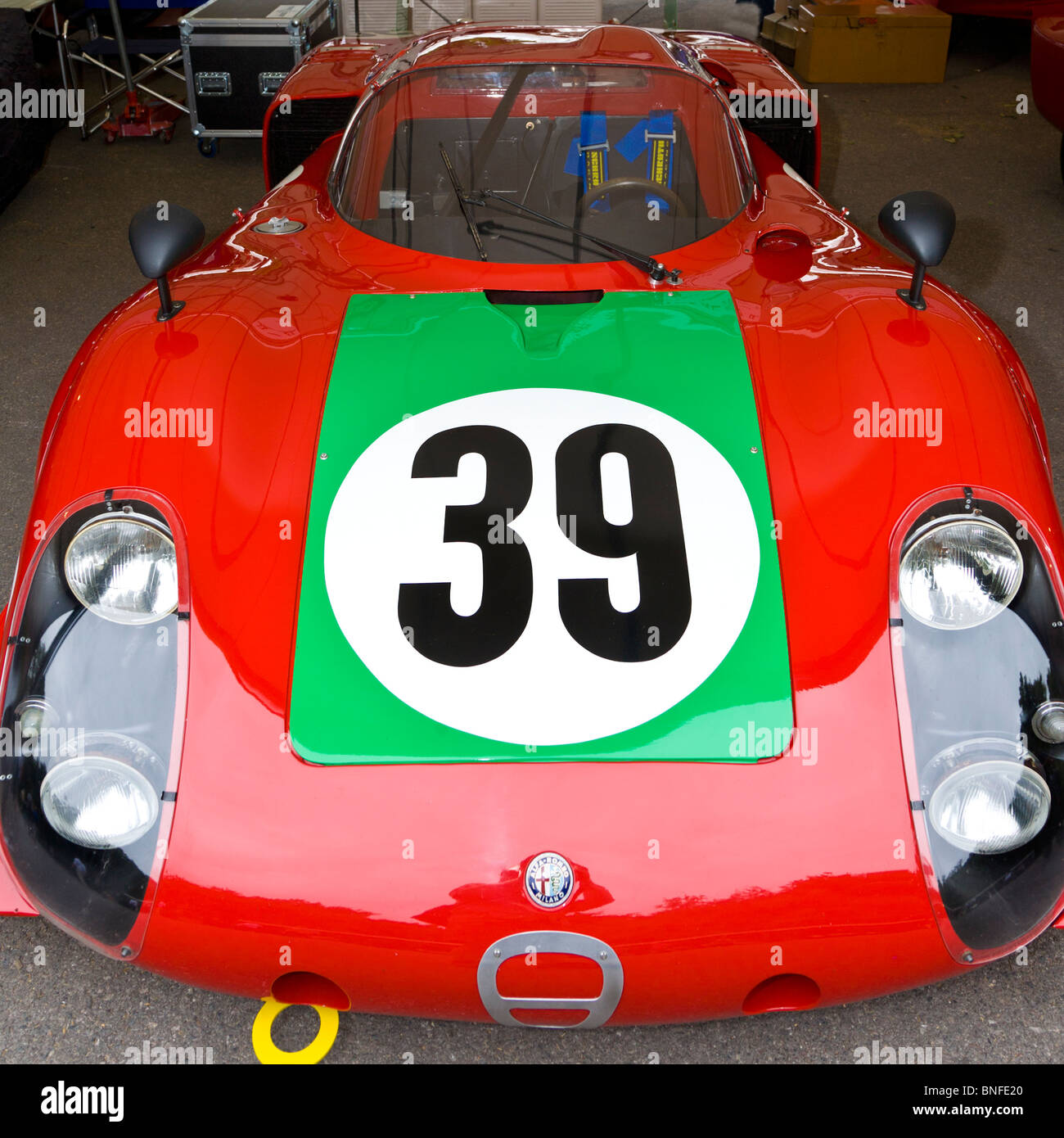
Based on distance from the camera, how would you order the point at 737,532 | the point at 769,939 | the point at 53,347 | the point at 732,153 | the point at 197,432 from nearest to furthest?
1. the point at 769,939
2. the point at 737,532
3. the point at 197,432
4. the point at 732,153
5. the point at 53,347

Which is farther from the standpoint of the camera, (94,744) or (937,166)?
(937,166)

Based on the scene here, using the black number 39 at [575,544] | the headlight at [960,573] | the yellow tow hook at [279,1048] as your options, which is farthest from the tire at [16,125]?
the headlight at [960,573]

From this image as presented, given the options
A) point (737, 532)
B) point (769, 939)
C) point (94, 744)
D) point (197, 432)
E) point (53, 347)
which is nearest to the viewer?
point (769, 939)

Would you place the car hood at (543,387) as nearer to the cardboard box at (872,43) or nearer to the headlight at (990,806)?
the headlight at (990,806)

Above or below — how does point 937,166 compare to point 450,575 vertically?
below

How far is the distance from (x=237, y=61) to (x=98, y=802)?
18.1ft

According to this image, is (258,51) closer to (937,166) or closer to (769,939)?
(937,166)

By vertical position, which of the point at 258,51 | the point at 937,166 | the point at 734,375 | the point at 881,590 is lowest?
the point at 937,166

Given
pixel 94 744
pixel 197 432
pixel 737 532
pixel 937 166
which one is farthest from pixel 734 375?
pixel 937 166

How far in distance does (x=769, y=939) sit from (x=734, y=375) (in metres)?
1.03

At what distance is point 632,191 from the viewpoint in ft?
8.76

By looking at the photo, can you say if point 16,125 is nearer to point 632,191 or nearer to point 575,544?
point 632,191

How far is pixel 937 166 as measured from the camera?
6.20 m

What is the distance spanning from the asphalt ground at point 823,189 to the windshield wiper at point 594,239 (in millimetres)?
1531
